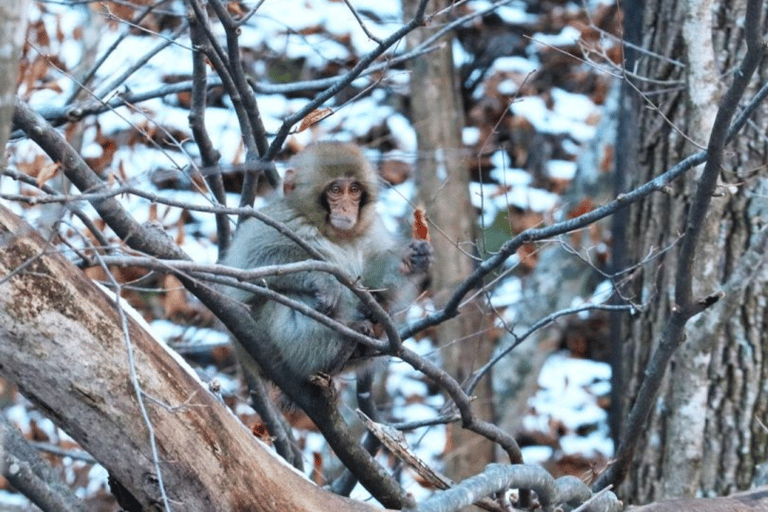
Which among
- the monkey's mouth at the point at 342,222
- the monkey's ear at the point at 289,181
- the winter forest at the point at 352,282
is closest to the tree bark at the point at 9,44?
the winter forest at the point at 352,282

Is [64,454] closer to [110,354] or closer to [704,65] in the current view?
[110,354]

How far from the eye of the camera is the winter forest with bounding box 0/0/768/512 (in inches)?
145

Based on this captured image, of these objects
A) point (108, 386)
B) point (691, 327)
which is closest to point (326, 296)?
point (108, 386)

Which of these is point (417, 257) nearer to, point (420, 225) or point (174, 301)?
point (420, 225)

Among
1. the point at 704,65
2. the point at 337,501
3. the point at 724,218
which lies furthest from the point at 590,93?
the point at 337,501

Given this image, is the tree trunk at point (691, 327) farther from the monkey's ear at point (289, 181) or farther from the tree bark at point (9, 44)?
the tree bark at point (9, 44)

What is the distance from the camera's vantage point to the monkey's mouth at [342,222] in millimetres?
Result: 5449

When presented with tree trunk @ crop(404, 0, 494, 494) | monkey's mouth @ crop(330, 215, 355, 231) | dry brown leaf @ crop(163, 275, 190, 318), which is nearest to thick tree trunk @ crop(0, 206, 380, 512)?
monkey's mouth @ crop(330, 215, 355, 231)

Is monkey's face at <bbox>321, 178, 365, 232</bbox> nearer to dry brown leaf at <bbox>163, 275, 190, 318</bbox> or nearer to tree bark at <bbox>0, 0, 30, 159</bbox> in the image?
dry brown leaf at <bbox>163, 275, 190, 318</bbox>

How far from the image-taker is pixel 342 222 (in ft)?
17.9

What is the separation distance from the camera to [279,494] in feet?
13.3

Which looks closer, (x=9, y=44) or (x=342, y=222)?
(x=9, y=44)

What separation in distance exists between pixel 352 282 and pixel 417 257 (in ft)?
4.51

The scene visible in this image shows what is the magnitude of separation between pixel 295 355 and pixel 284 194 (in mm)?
935
